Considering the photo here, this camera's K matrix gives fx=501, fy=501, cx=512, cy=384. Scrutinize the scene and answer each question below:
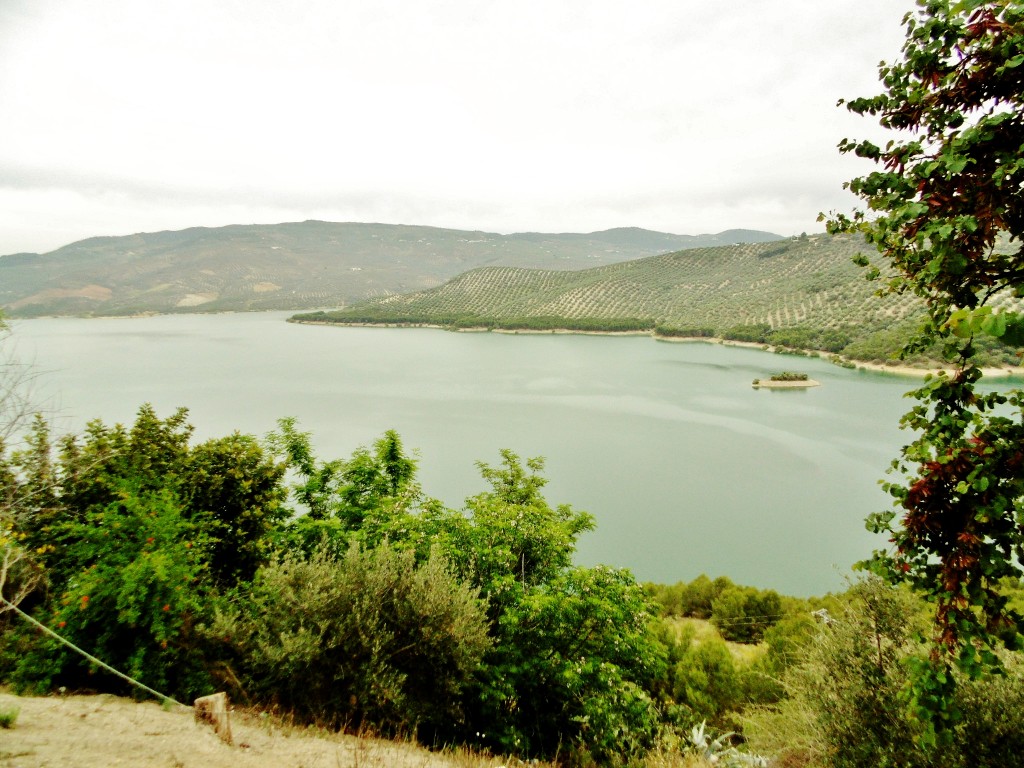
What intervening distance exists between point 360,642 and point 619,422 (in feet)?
90.6

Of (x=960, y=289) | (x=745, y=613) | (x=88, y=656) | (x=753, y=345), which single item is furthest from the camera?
(x=753, y=345)

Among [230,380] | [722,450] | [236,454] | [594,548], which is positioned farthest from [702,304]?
[236,454]

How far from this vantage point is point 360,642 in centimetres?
524

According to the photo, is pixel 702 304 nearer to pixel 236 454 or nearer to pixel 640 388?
pixel 640 388

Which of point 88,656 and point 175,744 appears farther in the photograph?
point 175,744

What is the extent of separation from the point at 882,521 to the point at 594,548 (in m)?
14.0

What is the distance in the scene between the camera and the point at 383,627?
213 inches

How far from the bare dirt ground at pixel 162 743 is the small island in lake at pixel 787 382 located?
43657 mm

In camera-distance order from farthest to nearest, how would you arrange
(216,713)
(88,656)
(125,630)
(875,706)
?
(125,630)
(875,706)
(216,713)
(88,656)

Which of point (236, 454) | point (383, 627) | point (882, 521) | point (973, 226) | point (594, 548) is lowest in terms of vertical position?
point (594, 548)

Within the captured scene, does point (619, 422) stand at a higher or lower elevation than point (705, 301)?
lower

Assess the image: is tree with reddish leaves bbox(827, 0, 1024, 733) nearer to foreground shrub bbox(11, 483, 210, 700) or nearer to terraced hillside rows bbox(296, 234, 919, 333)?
foreground shrub bbox(11, 483, 210, 700)

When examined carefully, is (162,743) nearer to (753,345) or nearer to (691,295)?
(753,345)

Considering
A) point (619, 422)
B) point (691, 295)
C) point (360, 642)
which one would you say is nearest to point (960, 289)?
point (360, 642)
